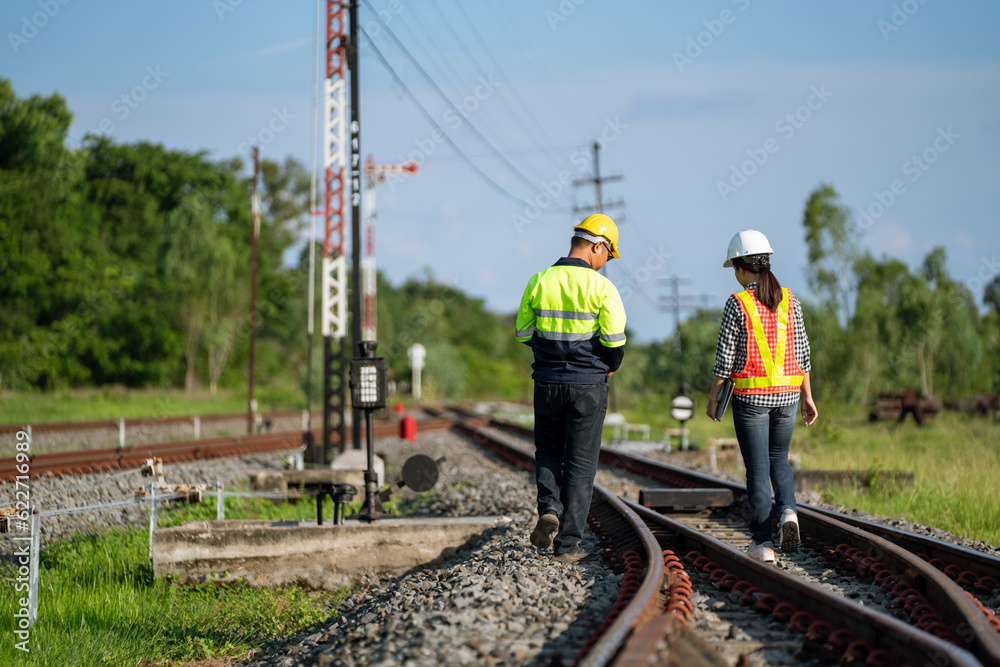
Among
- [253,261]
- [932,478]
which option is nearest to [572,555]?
[932,478]

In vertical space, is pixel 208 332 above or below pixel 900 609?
above

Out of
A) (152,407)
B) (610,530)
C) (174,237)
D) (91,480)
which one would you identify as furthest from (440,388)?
(610,530)

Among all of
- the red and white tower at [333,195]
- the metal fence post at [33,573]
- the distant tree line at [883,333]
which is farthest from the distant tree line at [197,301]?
the metal fence post at [33,573]

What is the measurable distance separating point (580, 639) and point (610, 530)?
263cm

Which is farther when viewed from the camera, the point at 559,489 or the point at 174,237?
the point at 174,237

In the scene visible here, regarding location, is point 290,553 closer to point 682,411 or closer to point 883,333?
point 682,411

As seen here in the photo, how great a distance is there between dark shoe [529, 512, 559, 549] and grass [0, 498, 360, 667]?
1.57 meters

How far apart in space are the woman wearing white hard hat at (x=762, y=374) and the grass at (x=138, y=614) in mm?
2887

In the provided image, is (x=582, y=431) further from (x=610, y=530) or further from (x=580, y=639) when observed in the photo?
(x=580, y=639)

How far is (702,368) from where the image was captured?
52250 millimetres

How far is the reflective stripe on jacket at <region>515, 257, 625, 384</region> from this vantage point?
4871 mm

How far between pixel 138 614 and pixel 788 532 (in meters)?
4.20

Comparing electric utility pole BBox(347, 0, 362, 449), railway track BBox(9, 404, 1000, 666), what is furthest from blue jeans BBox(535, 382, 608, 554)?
electric utility pole BBox(347, 0, 362, 449)

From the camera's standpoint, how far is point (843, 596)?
163 inches
